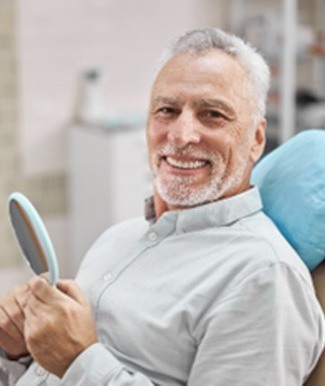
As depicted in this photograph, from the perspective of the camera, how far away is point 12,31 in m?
3.91

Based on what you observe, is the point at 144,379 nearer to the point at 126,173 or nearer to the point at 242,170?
the point at 242,170

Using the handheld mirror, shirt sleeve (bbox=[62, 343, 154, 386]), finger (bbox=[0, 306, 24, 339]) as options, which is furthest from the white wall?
shirt sleeve (bbox=[62, 343, 154, 386])

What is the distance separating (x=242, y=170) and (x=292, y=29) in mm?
2412

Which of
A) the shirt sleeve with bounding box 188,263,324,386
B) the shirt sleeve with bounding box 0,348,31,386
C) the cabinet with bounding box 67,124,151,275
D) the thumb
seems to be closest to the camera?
the shirt sleeve with bounding box 188,263,324,386

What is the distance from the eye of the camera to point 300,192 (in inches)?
65.4

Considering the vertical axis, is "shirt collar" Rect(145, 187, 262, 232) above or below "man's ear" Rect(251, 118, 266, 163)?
below

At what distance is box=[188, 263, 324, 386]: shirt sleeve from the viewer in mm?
1428

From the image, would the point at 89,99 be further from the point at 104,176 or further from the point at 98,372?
the point at 98,372

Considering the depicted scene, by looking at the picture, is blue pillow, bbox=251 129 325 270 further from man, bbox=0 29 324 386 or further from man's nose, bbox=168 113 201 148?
man's nose, bbox=168 113 201 148

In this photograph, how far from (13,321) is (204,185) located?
1.58 feet

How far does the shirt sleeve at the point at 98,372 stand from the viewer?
149 cm

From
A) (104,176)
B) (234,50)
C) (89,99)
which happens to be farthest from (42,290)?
(89,99)

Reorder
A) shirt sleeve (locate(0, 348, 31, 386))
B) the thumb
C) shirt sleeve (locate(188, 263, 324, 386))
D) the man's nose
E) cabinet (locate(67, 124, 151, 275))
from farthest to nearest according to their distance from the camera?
cabinet (locate(67, 124, 151, 275))
shirt sleeve (locate(0, 348, 31, 386))
the man's nose
the thumb
shirt sleeve (locate(188, 263, 324, 386))

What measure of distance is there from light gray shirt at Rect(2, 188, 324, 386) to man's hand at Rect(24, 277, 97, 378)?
25 millimetres
